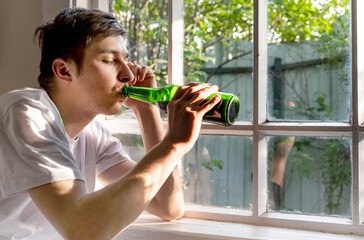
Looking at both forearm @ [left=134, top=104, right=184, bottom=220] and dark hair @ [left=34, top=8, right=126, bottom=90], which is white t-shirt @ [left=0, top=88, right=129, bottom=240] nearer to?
dark hair @ [left=34, top=8, right=126, bottom=90]

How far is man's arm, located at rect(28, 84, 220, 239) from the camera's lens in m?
0.89

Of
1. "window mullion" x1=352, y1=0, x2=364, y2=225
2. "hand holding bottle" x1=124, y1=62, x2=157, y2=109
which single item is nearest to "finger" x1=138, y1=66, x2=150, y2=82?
"hand holding bottle" x1=124, y1=62, x2=157, y2=109

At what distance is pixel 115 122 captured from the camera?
1559 millimetres

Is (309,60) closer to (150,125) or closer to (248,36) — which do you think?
(248,36)

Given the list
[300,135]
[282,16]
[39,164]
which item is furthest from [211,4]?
[39,164]

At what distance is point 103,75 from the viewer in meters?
→ 1.17

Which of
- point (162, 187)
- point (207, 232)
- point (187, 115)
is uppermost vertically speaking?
point (187, 115)

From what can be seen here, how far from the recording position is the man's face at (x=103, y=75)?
3.81ft

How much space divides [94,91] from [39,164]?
30cm

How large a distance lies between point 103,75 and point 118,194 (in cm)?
40

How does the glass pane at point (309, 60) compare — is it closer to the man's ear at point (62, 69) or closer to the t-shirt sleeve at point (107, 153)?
the t-shirt sleeve at point (107, 153)

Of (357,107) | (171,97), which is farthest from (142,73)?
(357,107)

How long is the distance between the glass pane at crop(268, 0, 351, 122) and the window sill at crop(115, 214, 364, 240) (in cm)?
35

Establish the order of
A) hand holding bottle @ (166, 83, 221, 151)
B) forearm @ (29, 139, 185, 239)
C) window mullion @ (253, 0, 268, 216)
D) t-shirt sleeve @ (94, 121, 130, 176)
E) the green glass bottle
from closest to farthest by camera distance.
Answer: forearm @ (29, 139, 185, 239) → hand holding bottle @ (166, 83, 221, 151) → the green glass bottle → window mullion @ (253, 0, 268, 216) → t-shirt sleeve @ (94, 121, 130, 176)
